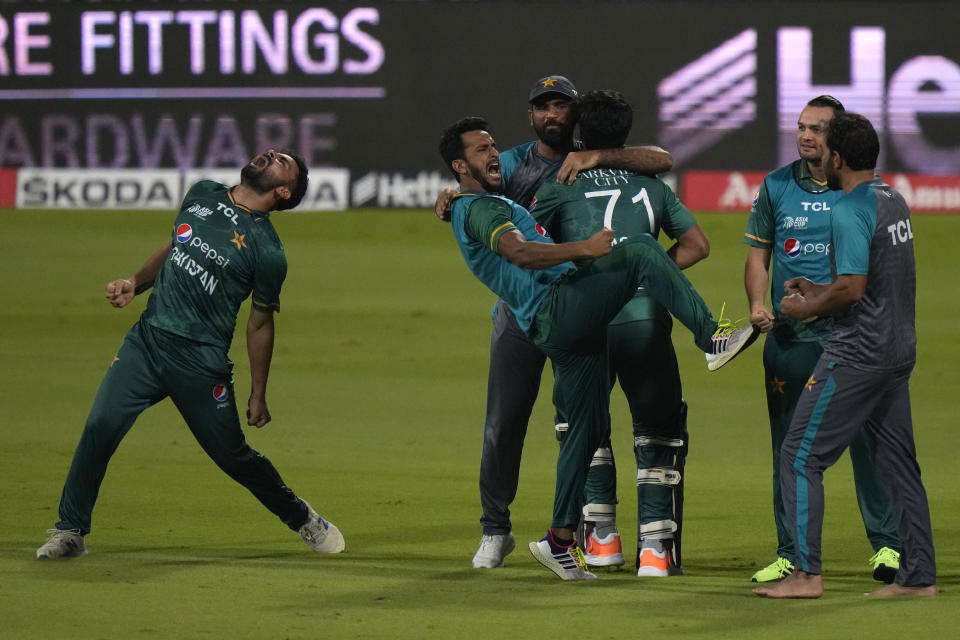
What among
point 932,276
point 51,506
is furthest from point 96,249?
point 51,506

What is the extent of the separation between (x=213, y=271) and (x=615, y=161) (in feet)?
5.96

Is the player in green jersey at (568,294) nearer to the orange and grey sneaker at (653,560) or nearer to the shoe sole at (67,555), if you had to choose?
the orange and grey sneaker at (653,560)

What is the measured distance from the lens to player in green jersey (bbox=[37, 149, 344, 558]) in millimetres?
6734

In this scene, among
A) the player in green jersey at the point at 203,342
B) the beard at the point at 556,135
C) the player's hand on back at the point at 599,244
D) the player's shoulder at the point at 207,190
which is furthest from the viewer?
the beard at the point at 556,135

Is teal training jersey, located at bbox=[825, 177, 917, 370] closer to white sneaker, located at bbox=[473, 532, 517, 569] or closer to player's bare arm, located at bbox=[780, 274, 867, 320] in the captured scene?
player's bare arm, located at bbox=[780, 274, 867, 320]

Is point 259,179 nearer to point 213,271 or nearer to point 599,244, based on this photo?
point 213,271

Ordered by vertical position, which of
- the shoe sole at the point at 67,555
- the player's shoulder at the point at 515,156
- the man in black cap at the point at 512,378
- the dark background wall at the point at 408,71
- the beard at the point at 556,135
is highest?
the dark background wall at the point at 408,71

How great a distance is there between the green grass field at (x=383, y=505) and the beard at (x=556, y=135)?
1.91 meters

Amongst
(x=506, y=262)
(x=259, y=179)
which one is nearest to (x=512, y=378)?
(x=506, y=262)

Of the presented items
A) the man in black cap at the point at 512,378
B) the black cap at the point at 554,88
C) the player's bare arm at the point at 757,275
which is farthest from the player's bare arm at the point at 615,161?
the player's bare arm at the point at 757,275

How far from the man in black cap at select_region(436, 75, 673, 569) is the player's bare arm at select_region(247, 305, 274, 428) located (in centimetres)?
93

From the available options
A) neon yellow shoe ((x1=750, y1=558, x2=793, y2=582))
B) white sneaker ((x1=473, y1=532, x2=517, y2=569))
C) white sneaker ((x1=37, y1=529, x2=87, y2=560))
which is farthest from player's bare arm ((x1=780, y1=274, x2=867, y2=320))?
white sneaker ((x1=37, y1=529, x2=87, y2=560))

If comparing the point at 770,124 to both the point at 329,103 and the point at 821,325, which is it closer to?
the point at 329,103

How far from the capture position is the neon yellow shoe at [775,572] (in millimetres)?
6359
